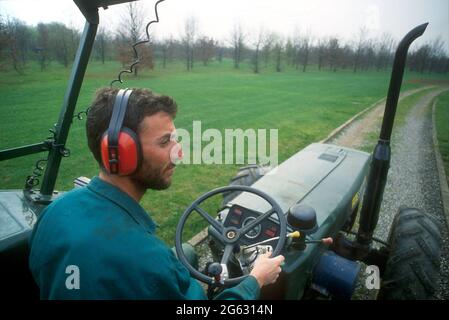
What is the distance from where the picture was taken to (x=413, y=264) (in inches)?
90.6

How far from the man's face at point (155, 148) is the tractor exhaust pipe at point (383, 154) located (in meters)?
1.64

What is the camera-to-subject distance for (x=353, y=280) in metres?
2.02

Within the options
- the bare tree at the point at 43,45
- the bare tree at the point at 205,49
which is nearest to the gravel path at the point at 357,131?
the bare tree at the point at 43,45

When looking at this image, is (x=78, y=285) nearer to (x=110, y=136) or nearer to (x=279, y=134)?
(x=110, y=136)

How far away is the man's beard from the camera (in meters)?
1.40

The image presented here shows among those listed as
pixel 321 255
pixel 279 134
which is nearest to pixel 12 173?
pixel 321 255

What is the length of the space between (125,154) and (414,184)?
6.76 meters

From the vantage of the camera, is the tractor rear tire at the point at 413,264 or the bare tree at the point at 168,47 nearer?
the tractor rear tire at the point at 413,264

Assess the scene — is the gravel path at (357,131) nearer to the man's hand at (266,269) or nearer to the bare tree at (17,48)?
the man's hand at (266,269)

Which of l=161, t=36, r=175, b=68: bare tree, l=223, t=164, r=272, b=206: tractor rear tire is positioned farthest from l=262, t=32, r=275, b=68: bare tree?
l=223, t=164, r=272, b=206: tractor rear tire

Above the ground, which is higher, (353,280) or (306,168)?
(306,168)

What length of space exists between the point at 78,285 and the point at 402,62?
2.34 meters

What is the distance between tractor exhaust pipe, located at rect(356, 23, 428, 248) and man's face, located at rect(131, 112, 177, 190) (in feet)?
5.39

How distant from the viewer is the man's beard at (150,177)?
55.2 inches
